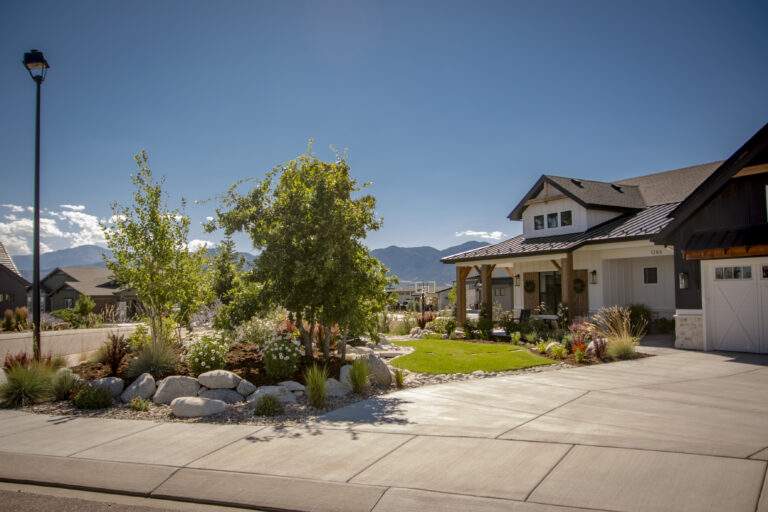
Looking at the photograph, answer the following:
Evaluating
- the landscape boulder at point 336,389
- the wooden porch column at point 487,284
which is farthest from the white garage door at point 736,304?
the landscape boulder at point 336,389

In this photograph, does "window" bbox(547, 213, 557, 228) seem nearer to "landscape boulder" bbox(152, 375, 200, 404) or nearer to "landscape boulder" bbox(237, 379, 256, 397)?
"landscape boulder" bbox(237, 379, 256, 397)

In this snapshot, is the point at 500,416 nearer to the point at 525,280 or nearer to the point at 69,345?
the point at 69,345

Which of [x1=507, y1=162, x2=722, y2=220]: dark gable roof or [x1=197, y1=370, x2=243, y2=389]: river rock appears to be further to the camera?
[x1=507, y1=162, x2=722, y2=220]: dark gable roof

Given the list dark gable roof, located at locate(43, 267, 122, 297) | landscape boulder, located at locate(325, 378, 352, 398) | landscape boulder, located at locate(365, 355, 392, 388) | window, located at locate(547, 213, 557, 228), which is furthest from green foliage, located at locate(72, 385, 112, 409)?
dark gable roof, located at locate(43, 267, 122, 297)

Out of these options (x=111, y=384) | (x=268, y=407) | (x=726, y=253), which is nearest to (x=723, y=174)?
(x=726, y=253)

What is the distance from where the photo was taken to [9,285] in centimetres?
3788

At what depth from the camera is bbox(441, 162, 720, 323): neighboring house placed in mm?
20641

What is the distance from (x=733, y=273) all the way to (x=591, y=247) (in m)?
6.68

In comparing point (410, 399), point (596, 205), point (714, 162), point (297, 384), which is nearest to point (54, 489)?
point (297, 384)

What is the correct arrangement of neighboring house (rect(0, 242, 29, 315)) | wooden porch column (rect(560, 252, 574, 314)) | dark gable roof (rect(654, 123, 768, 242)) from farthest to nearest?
1. neighboring house (rect(0, 242, 29, 315))
2. wooden porch column (rect(560, 252, 574, 314))
3. dark gable roof (rect(654, 123, 768, 242))

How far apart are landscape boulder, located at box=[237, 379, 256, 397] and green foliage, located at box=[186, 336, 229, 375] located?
99 centimetres

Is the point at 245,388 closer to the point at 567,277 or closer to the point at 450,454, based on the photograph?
the point at 450,454

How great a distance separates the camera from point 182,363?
11.7 m

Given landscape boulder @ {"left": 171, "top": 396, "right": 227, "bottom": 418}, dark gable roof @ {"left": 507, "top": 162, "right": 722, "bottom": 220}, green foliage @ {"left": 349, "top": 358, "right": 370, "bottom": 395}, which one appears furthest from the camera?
dark gable roof @ {"left": 507, "top": 162, "right": 722, "bottom": 220}
